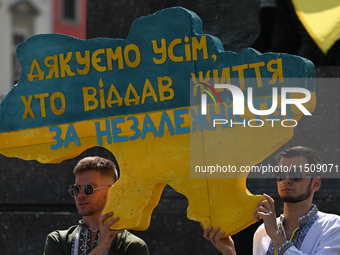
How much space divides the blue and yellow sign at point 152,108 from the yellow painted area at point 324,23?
6.50ft

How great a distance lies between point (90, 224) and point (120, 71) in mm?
898

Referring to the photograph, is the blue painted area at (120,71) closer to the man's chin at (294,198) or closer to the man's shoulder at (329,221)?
the man's chin at (294,198)

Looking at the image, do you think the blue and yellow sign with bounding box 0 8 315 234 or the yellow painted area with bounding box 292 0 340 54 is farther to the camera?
the yellow painted area with bounding box 292 0 340 54

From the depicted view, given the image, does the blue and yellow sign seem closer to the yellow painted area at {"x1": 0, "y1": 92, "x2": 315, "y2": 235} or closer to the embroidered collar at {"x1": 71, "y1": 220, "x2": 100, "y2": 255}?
the yellow painted area at {"x1": 0, "y1": 92, "x2": 315, "y2": 235}

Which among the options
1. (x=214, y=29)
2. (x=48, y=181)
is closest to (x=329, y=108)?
(x=214, y=29)

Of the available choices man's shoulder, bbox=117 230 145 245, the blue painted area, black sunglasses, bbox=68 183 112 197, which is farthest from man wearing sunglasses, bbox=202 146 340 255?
black sunglasses, bbox=68 183 112 197

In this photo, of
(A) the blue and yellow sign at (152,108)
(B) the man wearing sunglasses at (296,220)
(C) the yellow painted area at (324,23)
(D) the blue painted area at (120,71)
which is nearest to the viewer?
(B) the man wearing sunglasses at (296,220)

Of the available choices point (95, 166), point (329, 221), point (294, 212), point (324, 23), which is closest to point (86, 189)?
point (95, 166)

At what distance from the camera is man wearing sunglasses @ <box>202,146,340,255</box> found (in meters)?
2.59

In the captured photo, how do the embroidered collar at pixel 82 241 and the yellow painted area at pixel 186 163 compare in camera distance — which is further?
the embroidered collar at pixel 82 241

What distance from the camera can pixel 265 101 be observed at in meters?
2.67

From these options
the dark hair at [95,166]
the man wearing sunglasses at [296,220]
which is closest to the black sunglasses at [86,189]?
the dark hair at [95,166]

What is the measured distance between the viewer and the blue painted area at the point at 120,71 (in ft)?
9.25

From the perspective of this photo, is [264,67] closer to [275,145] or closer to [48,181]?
[275,145]
